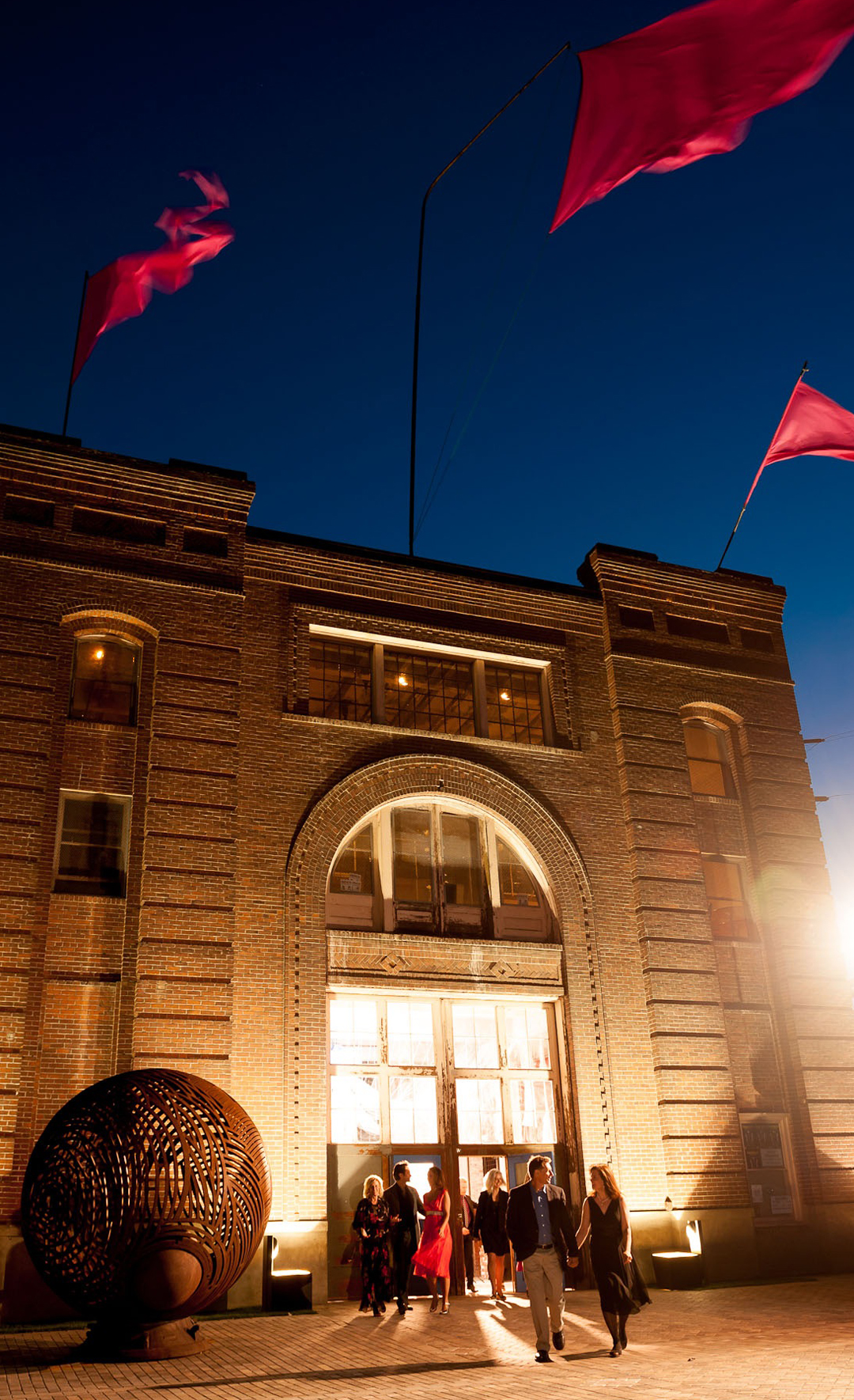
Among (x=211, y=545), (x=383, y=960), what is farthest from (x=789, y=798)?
(x=211, y=545)

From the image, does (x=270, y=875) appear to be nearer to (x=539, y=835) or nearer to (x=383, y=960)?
(x=383, y=960)

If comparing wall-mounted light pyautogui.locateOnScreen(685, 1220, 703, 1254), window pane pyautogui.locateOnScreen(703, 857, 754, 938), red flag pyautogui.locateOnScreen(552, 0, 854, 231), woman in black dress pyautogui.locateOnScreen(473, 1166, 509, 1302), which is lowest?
wall-mounted light pyautogui.locateOnScreen(685, 1220, 703, 1254)

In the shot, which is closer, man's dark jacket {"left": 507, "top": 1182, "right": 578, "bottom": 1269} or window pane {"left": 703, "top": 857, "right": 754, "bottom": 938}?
man's dark jacket {"left": 507, "top": 1182, "right": 578, "bottom": 1269}

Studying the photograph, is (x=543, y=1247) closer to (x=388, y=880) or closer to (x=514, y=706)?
(x=388, y=880)

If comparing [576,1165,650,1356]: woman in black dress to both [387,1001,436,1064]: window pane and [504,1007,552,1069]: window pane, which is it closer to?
[387,1001,436,1064]: window pane

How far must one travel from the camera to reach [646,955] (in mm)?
17656

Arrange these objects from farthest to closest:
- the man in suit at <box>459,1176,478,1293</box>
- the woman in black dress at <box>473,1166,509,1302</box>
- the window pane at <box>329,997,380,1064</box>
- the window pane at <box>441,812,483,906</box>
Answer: the window pane at <box>441,812,483,906</box> < the window pane at <box>329,997,380,1064</box> < the man in suit at <box>459,1176,478,1293</box> < the woman in black dress at <box>473,1166,509,1302</box>

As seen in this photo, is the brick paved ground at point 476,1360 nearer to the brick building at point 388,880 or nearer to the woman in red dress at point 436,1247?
the woman in red dress at point 436,1247

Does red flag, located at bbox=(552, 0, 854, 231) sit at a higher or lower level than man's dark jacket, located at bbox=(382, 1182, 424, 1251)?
higher

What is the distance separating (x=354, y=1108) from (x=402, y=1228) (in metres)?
2.38

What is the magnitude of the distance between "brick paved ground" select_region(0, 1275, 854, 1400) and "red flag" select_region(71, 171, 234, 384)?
13.4 m

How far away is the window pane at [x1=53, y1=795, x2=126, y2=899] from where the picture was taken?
15.0 m

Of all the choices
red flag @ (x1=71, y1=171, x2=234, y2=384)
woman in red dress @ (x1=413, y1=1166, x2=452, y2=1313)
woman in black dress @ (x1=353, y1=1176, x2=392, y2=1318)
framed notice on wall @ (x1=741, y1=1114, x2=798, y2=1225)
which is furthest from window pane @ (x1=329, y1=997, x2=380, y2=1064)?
red flag @ (x1=71, y1=171, x2=234, y2=384)

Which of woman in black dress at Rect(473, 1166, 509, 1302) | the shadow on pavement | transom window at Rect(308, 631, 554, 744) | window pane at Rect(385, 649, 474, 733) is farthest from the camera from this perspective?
window pane at Rect(385, 649, 474, 733)
